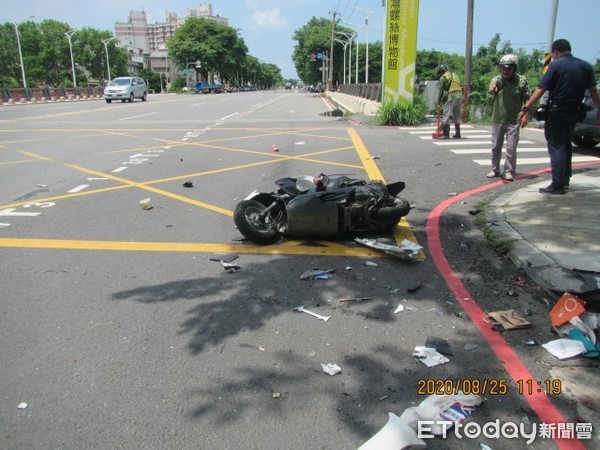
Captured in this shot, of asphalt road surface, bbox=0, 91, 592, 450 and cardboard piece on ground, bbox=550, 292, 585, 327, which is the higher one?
cardboard piece on ground, bbox=550, 292, 585, 327

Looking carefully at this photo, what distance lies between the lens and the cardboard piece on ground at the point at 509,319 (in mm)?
3537

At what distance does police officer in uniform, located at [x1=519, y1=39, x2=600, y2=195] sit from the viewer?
658 cm

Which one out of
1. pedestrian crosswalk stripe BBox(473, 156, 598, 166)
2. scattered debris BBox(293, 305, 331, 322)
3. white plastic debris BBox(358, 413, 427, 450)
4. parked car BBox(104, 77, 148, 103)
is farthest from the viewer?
parked car BBox(104, 77, 148, 103)

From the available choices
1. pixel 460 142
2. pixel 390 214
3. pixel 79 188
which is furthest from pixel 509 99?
pixel 79 188

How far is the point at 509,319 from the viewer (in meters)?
3.63

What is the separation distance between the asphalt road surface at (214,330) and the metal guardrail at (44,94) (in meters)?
40.5

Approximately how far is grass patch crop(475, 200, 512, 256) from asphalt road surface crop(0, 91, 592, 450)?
117 mm

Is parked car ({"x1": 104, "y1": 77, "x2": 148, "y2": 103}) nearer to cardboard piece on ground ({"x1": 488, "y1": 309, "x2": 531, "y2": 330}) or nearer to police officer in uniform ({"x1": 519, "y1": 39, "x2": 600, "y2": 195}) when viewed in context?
police officer in uniform ({"x1": 519, "y1": 39, "x2": 600, "y2": 195})

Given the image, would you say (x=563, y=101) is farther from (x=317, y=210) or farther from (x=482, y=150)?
(x=482, y=150)

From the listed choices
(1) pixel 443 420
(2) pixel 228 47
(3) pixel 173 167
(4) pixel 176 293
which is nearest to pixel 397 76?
(3) pixel 173 167

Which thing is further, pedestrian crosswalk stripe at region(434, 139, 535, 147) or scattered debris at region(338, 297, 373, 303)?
pedestrian crosswalk stripe at region(434, 139, 535, 147)

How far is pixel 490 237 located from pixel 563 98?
8.81 ft
